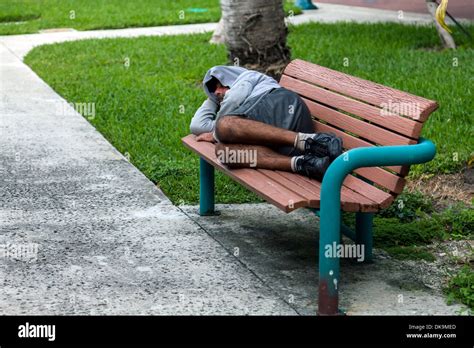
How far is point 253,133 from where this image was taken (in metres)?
5.36

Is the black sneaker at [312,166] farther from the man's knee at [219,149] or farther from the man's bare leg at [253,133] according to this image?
the man's knee at [219,149]

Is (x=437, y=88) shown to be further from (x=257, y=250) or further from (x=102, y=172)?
(x=257, y=250)

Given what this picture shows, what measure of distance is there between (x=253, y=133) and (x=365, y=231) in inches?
33.3

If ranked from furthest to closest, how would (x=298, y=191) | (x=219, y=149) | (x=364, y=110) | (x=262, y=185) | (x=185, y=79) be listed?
(x=185, y=79)
(x=219, y=149)
(x=364, y=110)
(x=262, y=185)
(x=298, y=191)

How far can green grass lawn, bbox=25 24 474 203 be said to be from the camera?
732cm

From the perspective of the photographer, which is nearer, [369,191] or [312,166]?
[369,191]

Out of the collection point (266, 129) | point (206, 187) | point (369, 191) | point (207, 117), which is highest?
point (266, 129)

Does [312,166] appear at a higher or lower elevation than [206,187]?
higher

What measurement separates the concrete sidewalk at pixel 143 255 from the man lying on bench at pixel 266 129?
1.80 feet

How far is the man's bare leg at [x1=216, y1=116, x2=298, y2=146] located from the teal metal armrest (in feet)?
2.98

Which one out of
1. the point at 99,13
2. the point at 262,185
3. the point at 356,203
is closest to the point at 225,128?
the point at 262,185

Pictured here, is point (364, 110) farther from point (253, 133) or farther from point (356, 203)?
point (356, 203)

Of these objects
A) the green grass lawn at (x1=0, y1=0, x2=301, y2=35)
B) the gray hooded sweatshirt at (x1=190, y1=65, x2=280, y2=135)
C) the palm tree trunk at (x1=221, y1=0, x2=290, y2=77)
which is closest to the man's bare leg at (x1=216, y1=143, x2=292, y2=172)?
the gray hooded sweatshirt at (x1=190, y1=65, x2=280, y2=135)
